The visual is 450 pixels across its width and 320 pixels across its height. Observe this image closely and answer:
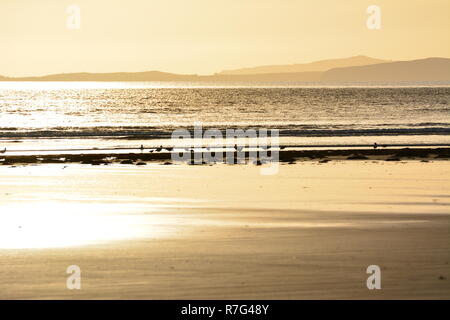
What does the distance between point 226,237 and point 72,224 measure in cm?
345

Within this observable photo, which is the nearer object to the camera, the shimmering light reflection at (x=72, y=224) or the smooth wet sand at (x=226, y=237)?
the smooth wet sand at (x=226, y=237)

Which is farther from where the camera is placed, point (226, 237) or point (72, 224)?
point (72, 224)

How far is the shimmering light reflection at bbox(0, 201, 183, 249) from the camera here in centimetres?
1511

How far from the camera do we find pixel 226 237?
1535 centimetres

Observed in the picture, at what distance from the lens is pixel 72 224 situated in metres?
16.8

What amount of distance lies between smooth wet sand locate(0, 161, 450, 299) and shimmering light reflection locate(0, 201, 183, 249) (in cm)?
2

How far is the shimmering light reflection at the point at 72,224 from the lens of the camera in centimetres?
1511

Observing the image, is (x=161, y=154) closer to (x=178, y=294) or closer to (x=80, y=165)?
(x=80, y=165)

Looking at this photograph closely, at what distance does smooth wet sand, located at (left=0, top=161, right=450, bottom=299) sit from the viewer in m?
11.8

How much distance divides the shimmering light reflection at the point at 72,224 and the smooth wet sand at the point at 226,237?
0.02 m

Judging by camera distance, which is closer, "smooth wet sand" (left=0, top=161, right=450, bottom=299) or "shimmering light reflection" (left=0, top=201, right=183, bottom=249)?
"smooth wet sand" (left=0, top=161, right=450, bottom=299)

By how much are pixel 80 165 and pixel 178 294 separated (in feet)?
67.7

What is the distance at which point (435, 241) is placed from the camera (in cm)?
1477
